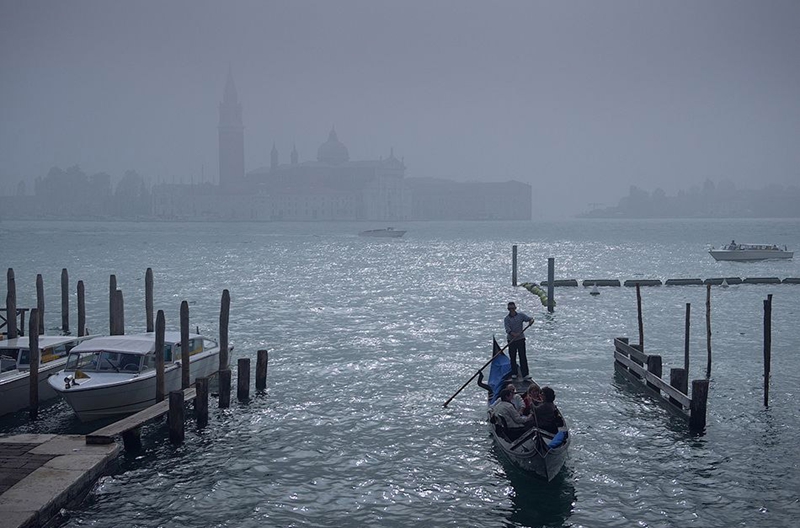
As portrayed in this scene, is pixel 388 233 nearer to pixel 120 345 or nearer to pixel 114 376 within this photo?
pixel 120 345

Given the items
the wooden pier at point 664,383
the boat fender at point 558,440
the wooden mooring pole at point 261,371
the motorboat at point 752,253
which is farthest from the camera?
the motorboat at point 752,253

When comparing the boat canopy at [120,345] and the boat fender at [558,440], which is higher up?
the boat canopy at [120,345]

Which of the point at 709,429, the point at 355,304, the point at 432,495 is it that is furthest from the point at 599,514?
the point at 355,304

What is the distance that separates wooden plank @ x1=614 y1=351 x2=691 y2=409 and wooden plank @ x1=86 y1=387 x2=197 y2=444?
445 inches

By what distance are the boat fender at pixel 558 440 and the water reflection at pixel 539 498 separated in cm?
68

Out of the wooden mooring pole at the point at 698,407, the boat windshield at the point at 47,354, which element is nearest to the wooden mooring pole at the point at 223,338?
the boat windshield at the point at 47,354

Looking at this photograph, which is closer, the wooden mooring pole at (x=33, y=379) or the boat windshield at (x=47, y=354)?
the wooden mooring pole at (x=33, y=379)

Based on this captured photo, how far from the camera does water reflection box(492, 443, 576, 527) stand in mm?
13184

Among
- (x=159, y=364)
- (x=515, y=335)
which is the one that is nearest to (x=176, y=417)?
(x=159, y=364)

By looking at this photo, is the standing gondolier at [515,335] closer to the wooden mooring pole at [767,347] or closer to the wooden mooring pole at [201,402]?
the wooden mooring pole at [767,347]

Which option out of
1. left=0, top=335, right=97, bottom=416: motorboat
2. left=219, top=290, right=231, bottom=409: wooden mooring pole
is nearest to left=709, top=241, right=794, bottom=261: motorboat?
left=219, top=290, right=231, bottom=409: wooden mooring pole

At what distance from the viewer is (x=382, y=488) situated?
14.5m

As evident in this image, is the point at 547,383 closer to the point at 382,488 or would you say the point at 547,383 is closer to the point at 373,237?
the point at 382,488

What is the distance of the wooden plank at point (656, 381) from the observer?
17516 millimetres
